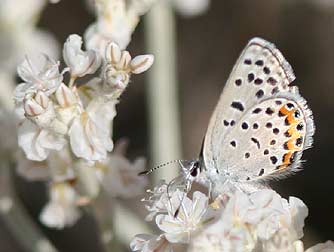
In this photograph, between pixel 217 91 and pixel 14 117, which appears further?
pixel 217 91

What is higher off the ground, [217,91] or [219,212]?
[219,212]

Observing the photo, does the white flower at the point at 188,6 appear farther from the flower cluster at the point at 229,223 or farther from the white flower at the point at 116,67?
the flower cluster at the point at 229,223

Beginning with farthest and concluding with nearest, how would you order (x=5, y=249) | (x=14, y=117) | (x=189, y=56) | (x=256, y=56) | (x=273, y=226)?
(x=189, y=56) → (x=5, y=249) → (x=14, y=117) → (x=256, y=56) → (x=273, y=226)

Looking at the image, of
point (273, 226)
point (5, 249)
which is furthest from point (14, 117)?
point (5, 249)

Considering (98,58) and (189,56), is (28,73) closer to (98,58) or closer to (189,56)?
(98,58)

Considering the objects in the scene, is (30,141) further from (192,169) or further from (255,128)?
(255,128)

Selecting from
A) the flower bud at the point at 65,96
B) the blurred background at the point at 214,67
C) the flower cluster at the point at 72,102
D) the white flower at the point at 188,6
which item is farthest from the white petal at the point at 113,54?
the blurred background at the point at 214,67
